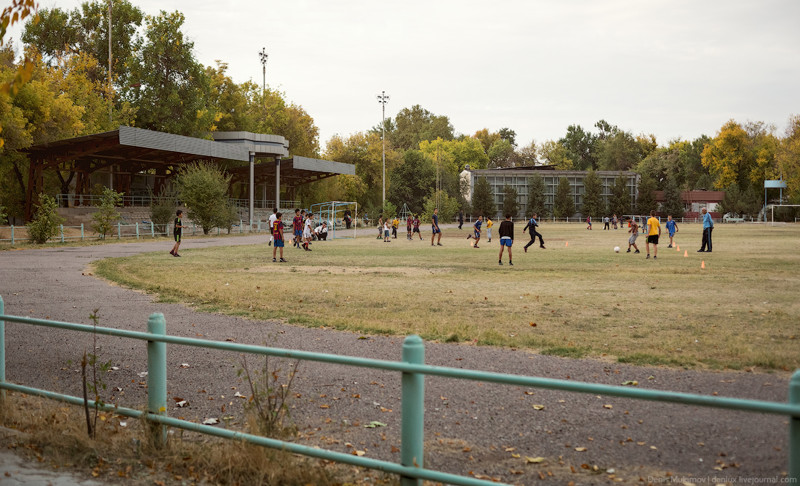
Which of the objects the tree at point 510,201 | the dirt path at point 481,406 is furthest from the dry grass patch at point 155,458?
the tree at point 510,201

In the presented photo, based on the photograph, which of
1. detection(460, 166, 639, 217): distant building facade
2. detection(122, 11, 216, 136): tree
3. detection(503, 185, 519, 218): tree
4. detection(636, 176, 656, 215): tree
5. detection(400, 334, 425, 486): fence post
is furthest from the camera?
detection(460, 166, 639, 217): distant building facade

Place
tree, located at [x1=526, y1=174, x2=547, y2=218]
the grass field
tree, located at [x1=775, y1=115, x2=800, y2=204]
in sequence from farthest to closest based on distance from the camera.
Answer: tree, located at [x1=526, y1=174, x2=547, y2=218] < tree, located at [x1=775, y1=115, x2=800, y2=204] < the grass field

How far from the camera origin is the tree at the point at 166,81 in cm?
6569

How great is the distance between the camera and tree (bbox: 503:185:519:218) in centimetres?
10194

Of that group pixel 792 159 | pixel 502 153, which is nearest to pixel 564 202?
pixel 792 159

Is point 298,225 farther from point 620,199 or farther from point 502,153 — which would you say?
point 502,153

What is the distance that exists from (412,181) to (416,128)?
51.0m

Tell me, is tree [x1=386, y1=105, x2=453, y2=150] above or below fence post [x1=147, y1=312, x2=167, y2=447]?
above

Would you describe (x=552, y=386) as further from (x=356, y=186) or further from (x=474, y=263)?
(x=356, y=186)

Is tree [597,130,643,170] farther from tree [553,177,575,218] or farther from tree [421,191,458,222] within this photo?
tree [421,191,458,222]

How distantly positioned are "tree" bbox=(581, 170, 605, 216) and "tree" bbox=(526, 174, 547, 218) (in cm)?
629

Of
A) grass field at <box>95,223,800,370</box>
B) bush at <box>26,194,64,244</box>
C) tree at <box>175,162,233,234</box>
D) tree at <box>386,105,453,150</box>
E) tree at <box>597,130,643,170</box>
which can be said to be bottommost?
grass field at <box>95,223,800,370</box>

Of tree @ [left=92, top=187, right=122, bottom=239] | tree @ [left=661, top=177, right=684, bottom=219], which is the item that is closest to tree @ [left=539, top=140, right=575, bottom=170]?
tree @ [left=661, top=177, right=684, bottom=219]

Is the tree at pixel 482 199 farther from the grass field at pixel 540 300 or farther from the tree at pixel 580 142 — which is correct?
the grass field at pixel 540 300
